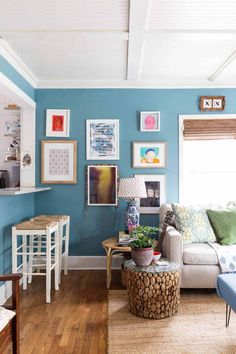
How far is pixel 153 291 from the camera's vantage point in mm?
2918

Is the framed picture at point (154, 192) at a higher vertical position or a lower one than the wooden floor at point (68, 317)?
higher

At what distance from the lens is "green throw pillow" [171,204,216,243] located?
378 centimetres

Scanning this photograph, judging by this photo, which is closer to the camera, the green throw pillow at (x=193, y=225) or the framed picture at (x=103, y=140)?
the green throw pillow at (x=193, y=225)

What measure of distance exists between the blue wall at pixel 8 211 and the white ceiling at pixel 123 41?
0.17 m

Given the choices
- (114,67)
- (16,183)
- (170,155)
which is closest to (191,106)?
(170,155)

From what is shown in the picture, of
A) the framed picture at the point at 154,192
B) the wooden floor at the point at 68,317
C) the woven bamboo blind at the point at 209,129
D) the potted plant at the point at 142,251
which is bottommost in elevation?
the wooden floor at the point at 68,317

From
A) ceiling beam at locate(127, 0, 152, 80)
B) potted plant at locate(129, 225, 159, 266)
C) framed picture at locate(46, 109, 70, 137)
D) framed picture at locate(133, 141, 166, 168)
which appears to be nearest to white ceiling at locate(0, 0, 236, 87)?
ceiling beam at locate(127, 0, 152, 80)

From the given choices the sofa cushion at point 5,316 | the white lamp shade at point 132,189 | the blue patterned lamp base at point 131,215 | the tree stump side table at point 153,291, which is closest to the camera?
the sofa cushion at point 5,316

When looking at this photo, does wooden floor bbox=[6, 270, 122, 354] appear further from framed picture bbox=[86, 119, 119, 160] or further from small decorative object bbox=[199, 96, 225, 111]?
small decorative object bbox=[199, 96, 225, 111]

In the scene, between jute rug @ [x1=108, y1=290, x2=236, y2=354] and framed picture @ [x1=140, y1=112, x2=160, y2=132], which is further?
framed picture @ [x1=140, y1=112, x2=160, y2=132]

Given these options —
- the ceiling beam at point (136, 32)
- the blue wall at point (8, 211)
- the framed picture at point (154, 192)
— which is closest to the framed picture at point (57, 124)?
the blue wall at point (8, 211)

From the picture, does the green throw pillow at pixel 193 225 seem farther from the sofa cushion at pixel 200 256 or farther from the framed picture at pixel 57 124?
the framed picture at pixel 57 124

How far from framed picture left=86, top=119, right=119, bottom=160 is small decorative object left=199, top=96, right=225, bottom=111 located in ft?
3.85

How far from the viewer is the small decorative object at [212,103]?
4484 mm
